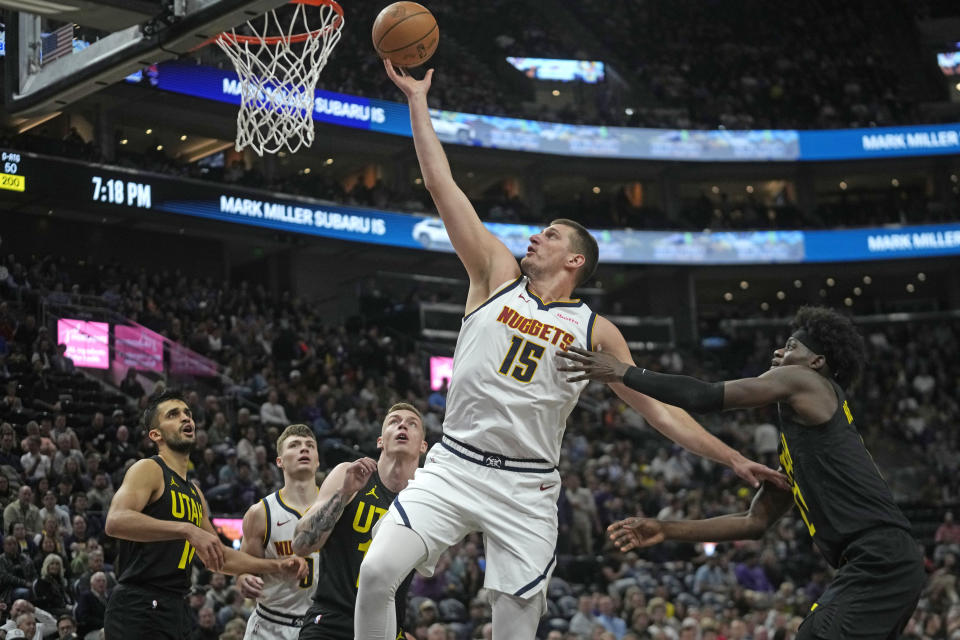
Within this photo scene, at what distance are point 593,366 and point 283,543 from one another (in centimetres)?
338

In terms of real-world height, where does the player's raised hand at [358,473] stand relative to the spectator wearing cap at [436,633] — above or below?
above

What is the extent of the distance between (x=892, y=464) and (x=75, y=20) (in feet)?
74.6

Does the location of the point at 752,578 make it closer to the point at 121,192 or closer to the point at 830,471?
the point at 830,471

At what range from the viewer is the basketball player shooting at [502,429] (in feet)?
17.2

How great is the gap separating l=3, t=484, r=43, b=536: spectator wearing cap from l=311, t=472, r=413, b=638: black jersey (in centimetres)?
674

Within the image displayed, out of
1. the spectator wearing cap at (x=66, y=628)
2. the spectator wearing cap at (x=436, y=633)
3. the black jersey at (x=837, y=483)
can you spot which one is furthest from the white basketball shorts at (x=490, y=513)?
the spectator wearing cap at (x=436, y=633)

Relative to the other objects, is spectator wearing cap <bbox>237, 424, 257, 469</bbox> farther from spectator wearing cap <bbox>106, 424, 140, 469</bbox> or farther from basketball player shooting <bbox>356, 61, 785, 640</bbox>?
basketball player shooting <bbox>356, 61, 785, 640</bbox>

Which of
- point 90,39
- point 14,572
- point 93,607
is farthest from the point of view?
point 14,572

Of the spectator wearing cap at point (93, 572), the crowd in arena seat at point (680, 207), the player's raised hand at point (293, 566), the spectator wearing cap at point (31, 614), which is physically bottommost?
the spectator wearing cap at point (31, 614)

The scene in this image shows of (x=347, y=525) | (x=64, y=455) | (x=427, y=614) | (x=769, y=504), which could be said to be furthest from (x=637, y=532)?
(x=64, y=455)

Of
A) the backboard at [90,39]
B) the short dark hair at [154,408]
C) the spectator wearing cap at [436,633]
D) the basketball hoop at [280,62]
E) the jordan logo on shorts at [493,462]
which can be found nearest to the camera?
the jordan logo on shorts at [493,462]

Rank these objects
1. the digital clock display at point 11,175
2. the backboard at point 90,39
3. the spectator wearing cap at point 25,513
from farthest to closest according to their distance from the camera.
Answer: the digital clock display at point 11,175
the spectator wearing cap at point 25,513
the backboard at point 90,39

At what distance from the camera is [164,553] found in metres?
7.16

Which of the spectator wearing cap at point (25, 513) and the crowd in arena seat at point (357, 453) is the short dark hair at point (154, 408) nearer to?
the crowd in arena seat at point (357, 453)
